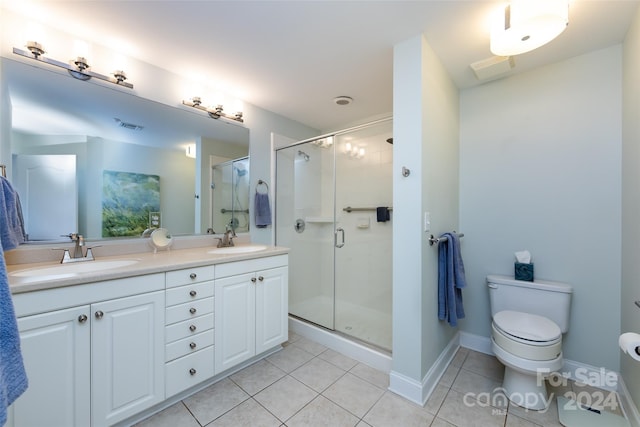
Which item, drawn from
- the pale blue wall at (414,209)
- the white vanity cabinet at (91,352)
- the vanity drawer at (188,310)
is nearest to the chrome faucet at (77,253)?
the white vanity cabinet at (91,352)

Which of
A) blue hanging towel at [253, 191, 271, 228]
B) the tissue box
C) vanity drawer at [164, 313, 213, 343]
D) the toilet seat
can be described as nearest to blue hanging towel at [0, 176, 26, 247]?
vanity drawer at [164, 313, 213, 343]

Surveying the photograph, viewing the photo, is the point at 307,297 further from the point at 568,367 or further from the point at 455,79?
the point at 455,79

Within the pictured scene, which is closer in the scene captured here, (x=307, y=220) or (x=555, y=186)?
(x=555, y=186)

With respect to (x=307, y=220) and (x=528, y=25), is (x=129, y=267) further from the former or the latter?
(x=528, y=25)

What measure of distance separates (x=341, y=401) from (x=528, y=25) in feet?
7.57

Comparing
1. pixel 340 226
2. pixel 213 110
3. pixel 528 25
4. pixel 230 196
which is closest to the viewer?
pixel 528 25

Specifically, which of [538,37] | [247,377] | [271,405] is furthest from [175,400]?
[538,37]

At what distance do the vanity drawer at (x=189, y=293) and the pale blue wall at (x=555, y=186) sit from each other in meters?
2.10

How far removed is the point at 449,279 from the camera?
1.72 meters

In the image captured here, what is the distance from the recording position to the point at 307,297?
113 inches

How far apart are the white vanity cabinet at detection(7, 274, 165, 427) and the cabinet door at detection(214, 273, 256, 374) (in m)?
0.34

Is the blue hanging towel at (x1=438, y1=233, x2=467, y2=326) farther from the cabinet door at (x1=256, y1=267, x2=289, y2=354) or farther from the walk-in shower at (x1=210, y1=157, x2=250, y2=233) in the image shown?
the walk-in shower at (x1=210, y1=157, x2=250, y2=233)

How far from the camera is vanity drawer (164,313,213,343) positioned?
1457mm

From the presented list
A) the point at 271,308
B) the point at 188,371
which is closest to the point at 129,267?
the point at 188,371
